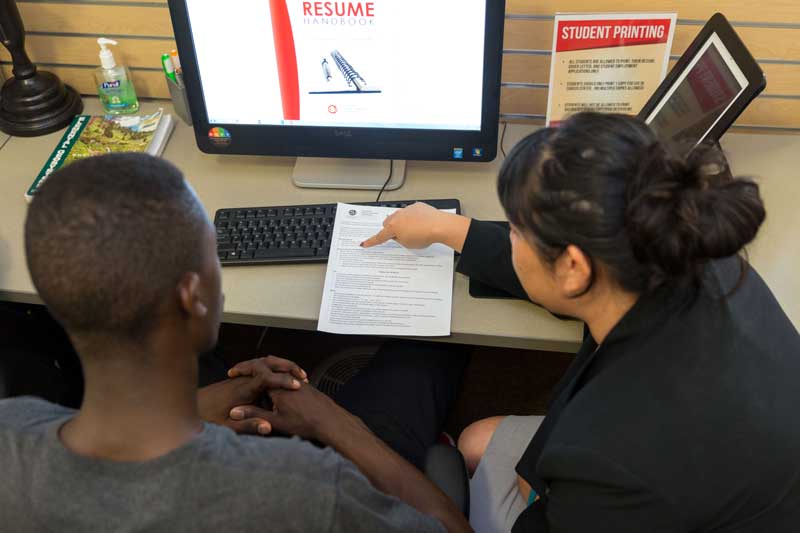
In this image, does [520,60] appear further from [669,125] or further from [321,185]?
[321,185]

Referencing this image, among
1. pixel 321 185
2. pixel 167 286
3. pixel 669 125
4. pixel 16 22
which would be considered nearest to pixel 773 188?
pixel 669 125

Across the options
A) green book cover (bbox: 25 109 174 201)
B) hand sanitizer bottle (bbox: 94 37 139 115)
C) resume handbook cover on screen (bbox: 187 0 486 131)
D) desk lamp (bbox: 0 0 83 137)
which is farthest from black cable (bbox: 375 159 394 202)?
desk lamp (bbox: 0 0 83 137)

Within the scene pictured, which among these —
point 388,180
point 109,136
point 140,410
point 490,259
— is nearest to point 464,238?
point 490,259

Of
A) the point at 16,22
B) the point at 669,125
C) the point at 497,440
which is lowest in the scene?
the point at 497,440

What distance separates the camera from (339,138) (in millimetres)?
1358

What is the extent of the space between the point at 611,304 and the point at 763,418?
0.21 meters

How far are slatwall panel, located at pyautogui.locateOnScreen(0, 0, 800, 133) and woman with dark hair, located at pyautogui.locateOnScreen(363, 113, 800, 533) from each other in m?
0.65

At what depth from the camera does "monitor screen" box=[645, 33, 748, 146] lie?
116cm

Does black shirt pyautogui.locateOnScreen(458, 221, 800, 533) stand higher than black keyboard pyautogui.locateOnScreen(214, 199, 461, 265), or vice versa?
black shirt pyautogui.locateOnScreen(458, 221, 800, 533)

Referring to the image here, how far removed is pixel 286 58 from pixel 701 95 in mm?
729

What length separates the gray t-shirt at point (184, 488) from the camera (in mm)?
685

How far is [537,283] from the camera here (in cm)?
92

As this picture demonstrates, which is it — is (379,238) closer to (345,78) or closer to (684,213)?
(345,78)

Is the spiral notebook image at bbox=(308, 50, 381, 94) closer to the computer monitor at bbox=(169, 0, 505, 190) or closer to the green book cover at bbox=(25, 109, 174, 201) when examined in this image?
the computer monitor at bbox=(169, 0, 505, 190)
